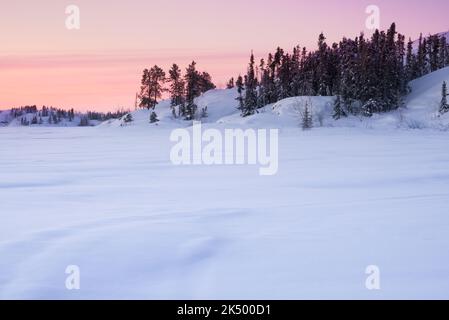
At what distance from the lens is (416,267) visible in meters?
2.80

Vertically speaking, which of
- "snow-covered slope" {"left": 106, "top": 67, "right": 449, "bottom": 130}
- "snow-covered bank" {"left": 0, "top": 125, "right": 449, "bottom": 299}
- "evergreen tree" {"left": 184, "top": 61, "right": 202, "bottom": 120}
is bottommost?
"snow-covered bank" {"left": 0, "top": 125, "right": 449, "bottom": 299}

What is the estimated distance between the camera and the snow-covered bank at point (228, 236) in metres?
2.55

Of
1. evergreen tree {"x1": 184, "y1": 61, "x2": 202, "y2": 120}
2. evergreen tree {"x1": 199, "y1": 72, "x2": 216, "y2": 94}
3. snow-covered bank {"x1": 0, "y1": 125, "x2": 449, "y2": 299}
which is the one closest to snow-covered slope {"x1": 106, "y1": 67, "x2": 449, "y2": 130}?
evergreen tree {"x1": 184, "y1": 61, "x2": 202, "y2": 120}

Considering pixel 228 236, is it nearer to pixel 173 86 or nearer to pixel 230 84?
pixel 173 86

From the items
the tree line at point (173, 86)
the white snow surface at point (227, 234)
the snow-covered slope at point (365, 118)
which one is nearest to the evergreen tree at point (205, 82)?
the tree line at point (173, 86)

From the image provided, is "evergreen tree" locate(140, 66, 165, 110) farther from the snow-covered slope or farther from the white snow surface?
the white snow surface

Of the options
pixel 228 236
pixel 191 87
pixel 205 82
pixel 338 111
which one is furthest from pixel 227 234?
pixel 205 82

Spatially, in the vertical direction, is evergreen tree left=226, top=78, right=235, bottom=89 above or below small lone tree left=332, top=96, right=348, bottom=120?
above

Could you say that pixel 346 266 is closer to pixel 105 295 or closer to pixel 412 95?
pixel 105 295

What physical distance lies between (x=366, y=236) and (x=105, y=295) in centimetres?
207

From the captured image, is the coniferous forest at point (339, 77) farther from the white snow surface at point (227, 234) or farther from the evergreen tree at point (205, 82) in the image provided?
the white snow surface at point (227, 234)

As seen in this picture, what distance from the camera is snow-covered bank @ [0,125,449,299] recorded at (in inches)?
101
